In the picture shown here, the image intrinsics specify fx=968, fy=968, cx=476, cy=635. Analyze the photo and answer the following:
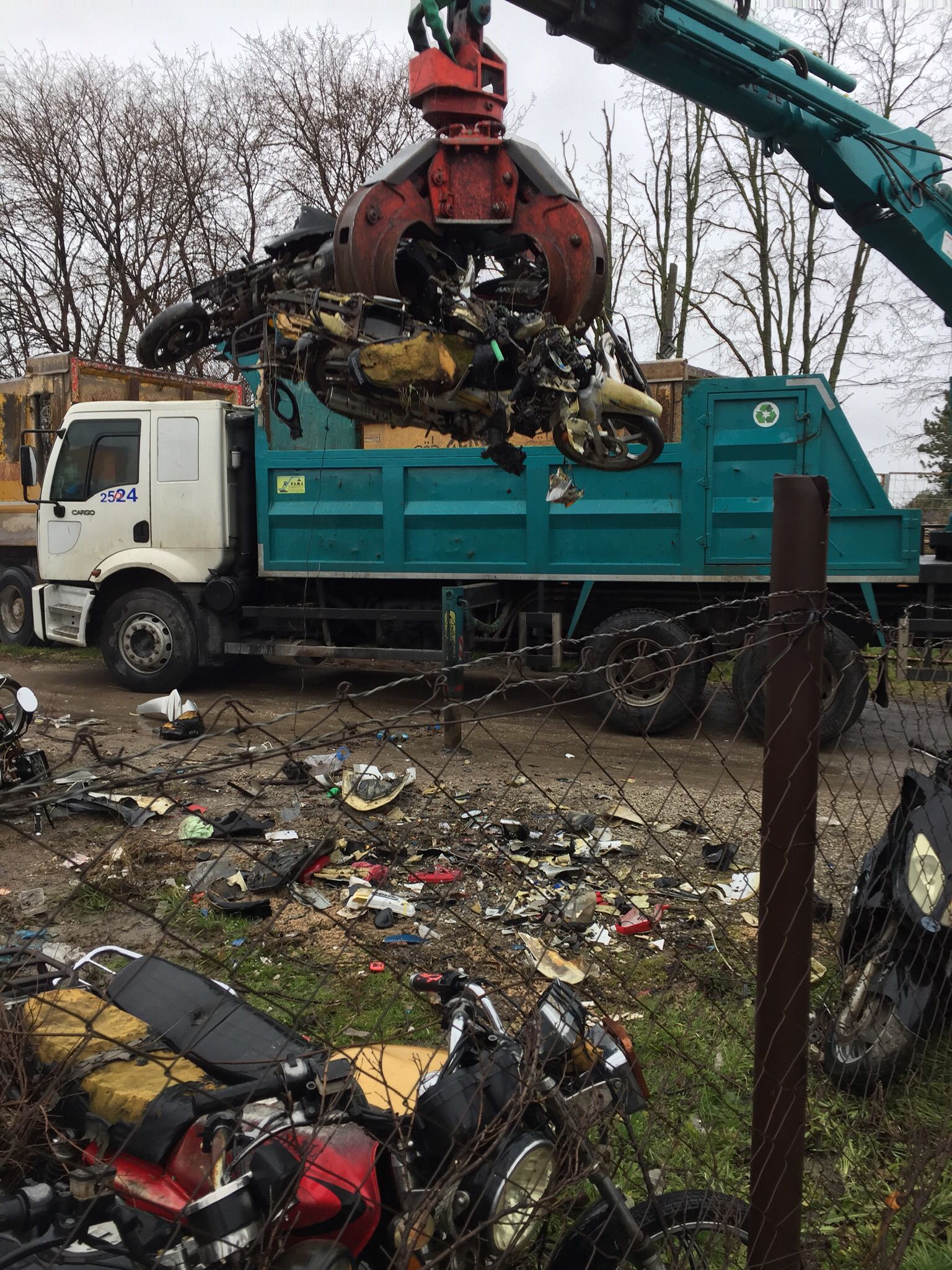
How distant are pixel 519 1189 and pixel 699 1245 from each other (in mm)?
460

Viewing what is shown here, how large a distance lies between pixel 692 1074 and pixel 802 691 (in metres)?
1.58

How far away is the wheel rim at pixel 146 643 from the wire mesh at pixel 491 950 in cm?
79

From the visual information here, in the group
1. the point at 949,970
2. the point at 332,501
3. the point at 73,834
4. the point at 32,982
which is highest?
the point at 332,501

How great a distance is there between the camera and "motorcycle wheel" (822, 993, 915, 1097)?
260 cm

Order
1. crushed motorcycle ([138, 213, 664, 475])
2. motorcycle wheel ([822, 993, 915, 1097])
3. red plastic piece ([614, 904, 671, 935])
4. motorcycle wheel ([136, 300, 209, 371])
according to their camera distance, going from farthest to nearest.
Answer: motorcycle wheel ([136, 300, 209, 371]), crushed motorcycle ([138, 213, 664, 475]), red plastic piece ([614, 904, 671, 935]), motorcycle wheel ([822, 993, 915, 1097])

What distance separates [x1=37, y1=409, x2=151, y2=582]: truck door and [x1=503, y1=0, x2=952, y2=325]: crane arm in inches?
197

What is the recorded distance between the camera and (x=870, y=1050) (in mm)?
2627

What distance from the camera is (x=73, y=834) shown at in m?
5.05

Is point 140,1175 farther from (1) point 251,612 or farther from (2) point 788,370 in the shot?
(2) point 788,370

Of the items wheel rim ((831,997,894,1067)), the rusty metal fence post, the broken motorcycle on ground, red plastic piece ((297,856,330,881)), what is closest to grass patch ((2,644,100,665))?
the broken motorcycle on ground

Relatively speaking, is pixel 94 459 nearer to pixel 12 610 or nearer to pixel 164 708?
pixel 164 708

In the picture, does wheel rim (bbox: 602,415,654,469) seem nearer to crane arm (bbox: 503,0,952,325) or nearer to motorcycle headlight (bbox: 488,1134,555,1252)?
crane arm (bbox: 503,0,952,325)

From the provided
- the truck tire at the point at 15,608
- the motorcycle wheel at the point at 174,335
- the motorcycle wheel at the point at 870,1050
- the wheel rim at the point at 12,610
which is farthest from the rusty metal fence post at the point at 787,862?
the wheel rim at the point at 12,610

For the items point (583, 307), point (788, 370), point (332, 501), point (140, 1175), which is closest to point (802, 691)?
point (140, 1175)
